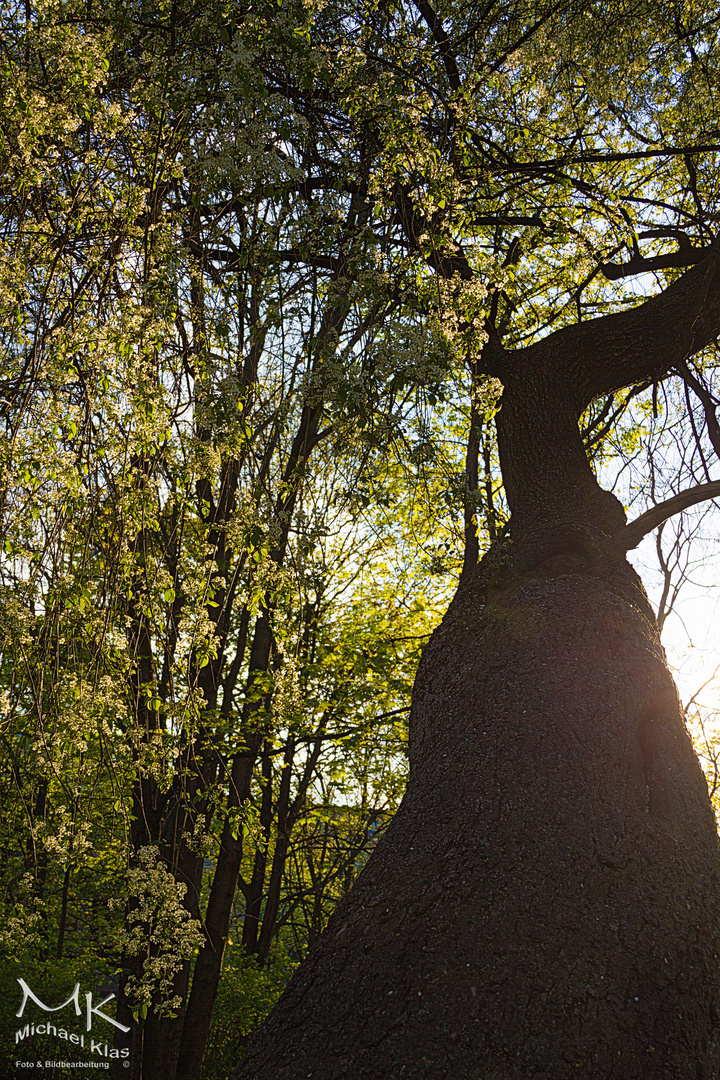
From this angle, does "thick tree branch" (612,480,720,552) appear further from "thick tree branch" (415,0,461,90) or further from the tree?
"thick tree branch" (415,0,461,90)

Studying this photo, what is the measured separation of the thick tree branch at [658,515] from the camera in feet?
10.2

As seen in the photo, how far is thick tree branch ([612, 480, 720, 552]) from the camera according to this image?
3.11 metres

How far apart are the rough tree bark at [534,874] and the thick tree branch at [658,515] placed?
0.08m

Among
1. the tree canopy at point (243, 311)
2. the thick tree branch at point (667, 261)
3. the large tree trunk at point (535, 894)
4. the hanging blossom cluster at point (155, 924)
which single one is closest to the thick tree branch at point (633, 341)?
the tree canopy at point (243, 311)

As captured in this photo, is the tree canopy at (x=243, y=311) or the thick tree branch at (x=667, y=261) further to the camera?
the thick tree branch at (x=667, y=261)

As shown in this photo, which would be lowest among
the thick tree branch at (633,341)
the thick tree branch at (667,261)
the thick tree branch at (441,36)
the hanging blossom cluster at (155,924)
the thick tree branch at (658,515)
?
the hanging blossom cluster at (155,924)

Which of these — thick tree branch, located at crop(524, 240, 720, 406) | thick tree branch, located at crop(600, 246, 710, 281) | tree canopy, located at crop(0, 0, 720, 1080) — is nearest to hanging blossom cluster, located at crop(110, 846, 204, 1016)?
tree canopy, located at crop(0, 0, 720, 1080)

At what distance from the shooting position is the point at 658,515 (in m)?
3.13

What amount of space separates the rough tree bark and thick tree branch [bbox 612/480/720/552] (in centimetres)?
8

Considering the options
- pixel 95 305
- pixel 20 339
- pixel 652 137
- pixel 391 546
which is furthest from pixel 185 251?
pixel 391 546

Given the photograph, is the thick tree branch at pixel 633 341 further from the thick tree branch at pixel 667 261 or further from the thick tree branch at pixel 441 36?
the thick tree branch at pixel 441 36

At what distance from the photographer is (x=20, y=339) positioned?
2.80 meters

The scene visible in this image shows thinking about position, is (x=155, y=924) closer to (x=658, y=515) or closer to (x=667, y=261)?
(x=658, y=515)

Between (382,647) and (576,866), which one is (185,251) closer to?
(576,866)
